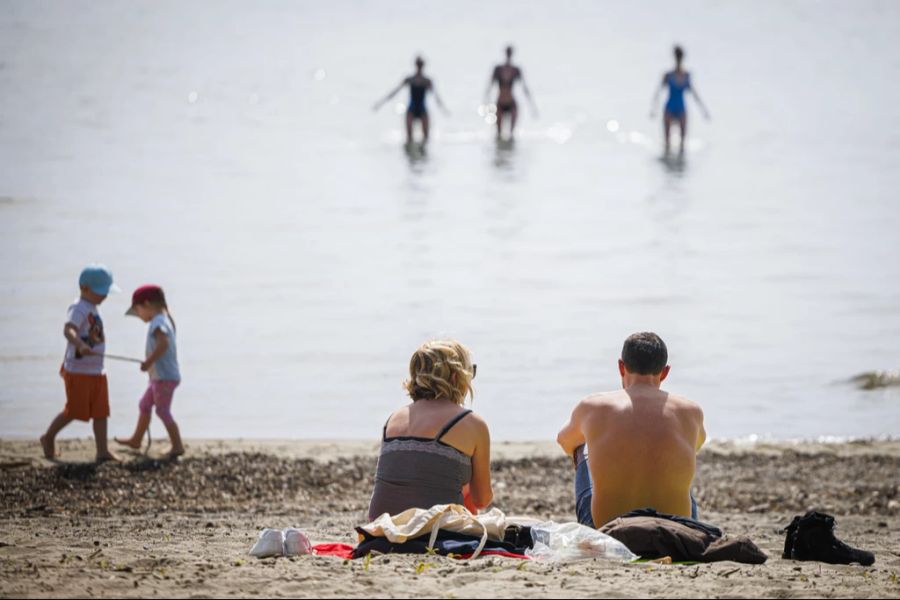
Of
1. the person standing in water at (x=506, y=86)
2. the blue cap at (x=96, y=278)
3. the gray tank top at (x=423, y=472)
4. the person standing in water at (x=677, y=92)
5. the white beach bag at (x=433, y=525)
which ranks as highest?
the person standing in water at (x=506, y=86)

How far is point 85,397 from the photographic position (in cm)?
846

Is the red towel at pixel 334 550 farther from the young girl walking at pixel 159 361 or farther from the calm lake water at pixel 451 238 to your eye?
the calm lake water at pixel 451 238

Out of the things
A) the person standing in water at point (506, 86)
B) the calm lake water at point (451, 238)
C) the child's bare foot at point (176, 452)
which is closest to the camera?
the child's bare foot at point (176, 452)

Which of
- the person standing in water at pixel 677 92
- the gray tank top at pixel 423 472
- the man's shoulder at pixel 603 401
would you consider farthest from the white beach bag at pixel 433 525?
the person standing in water at pixel 677 92

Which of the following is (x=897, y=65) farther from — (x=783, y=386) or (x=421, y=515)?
(x=421, y=515)

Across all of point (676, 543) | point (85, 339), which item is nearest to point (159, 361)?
A: point (85, 339)

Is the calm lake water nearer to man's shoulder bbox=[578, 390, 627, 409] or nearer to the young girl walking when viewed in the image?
the young girl walking

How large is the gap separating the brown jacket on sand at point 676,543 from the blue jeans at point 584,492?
16.2 inches

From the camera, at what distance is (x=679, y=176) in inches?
995

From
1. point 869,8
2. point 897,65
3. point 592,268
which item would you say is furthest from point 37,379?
point 869,8

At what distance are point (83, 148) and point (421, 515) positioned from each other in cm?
2425

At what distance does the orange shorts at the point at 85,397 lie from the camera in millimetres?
8453

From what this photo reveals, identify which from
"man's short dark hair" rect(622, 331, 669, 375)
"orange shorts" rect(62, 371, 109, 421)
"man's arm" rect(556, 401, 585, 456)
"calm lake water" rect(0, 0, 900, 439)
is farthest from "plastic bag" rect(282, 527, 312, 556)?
"calm lake water" rect(0, 0, 900, 439)

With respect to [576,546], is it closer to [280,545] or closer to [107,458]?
[280,545]
